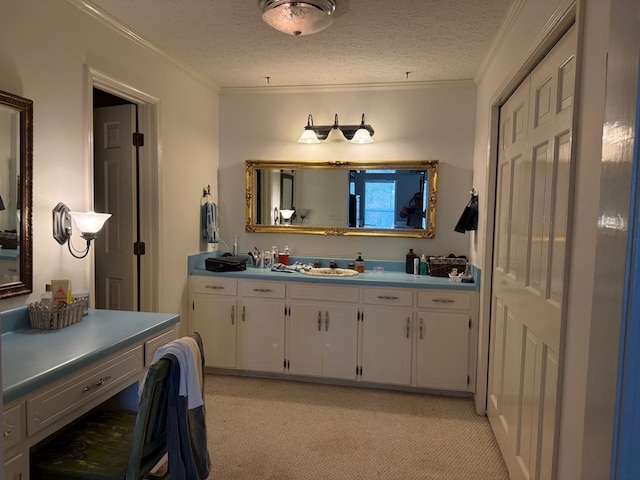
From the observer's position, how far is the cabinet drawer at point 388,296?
10.5 ft

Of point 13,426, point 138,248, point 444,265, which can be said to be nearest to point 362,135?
point 444,265

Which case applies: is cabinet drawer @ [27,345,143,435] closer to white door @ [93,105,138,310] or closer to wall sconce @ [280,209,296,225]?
white door @ [93,105,138,310]

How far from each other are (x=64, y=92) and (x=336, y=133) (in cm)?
207

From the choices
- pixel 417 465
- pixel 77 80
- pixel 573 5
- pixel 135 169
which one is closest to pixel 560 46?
pixel 573 5

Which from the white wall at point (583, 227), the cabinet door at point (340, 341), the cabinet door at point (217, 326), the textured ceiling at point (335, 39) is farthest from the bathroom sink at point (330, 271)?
the white wall at point (583, 227)

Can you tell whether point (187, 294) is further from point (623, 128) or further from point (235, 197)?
point (623, 128)

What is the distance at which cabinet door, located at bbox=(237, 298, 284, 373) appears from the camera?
3393 millimetres

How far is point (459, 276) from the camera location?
3.25m

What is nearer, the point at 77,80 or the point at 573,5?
the point at 573,5

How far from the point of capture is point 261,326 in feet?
11.2

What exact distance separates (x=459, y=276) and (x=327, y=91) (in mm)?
1966

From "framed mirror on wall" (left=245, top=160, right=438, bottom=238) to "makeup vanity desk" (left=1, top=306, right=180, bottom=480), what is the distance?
72.5 inches

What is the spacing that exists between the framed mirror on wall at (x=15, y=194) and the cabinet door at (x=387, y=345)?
2245 mm

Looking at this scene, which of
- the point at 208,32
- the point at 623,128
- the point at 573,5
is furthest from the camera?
the point at 208,32
